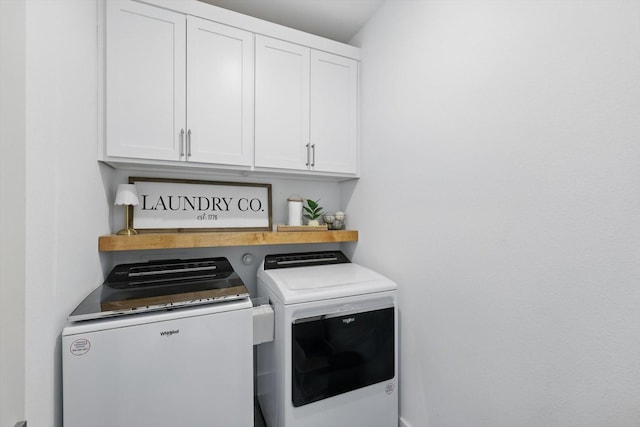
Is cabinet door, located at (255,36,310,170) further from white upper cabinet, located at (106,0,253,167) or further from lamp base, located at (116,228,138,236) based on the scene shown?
lamp base, located at (116,228,138,236)

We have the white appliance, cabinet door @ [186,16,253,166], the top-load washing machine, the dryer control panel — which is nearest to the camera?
Answer: the white appliance

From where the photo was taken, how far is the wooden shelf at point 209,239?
1.45m

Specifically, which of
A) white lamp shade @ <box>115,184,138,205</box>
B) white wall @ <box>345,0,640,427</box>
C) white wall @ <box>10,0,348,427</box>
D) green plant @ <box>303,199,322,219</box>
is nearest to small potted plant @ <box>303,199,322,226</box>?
green plant @ <box>303,199,322,219</box>

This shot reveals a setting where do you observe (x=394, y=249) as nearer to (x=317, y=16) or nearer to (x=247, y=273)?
(x=247, y=273)

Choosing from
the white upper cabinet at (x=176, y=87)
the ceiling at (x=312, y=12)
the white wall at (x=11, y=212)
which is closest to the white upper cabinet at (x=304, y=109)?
the white upper cabinet at (x=176, y=87)

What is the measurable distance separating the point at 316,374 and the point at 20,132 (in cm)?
141

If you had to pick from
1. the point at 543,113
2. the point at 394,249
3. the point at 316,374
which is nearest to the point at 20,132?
the point at 316,374

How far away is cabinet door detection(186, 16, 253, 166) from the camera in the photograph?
61.2 inches

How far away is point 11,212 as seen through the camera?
22.1 inches

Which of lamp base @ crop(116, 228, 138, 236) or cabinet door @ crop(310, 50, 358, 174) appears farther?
cabinet door @ crop(310, 50, 358, 174)

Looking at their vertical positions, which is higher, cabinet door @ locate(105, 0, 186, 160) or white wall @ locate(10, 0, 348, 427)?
cabinet door @ locate(105, 0, 186, 160)

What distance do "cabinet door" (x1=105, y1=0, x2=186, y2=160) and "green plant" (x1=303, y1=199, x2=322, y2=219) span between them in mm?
955

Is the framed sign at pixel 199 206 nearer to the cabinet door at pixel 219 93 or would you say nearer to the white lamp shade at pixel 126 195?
the white lamp shade at pixel 126 195

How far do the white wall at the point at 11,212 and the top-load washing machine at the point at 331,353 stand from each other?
35.3 inches
